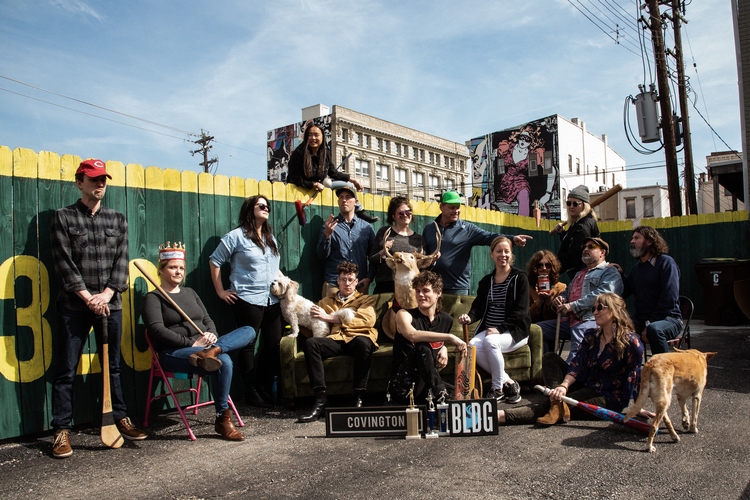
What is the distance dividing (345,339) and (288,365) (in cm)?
58

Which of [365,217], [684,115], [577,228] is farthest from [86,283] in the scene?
[684,115]

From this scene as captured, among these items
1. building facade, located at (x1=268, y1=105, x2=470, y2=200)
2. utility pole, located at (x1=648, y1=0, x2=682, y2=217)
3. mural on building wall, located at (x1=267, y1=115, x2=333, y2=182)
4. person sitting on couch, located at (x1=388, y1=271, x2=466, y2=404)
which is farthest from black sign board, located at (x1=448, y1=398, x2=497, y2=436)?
mural on building wall, located at (x1=267, y1=115, x2=333, y2=182)

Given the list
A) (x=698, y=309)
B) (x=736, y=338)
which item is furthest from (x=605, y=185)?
(x=736, y=338)

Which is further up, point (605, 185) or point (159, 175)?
point (605, 185)

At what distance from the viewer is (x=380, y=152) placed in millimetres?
71625

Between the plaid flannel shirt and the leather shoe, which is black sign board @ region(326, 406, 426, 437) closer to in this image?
the leather shoe

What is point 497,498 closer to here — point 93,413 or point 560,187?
point 93,413

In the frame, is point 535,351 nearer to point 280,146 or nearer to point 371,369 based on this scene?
point 371,369

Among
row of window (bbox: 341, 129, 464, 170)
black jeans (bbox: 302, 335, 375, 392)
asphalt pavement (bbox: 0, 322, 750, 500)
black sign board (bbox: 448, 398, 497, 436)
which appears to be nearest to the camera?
asphalt pavement (bbox: 0, 322, 750, 500)

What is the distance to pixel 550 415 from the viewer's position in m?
4.53

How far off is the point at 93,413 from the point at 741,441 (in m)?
5.05

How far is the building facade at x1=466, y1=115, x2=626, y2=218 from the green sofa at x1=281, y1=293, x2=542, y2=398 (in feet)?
159

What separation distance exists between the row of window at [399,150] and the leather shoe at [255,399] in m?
63.0

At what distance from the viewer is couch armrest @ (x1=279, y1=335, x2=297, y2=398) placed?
5402 millimetres
